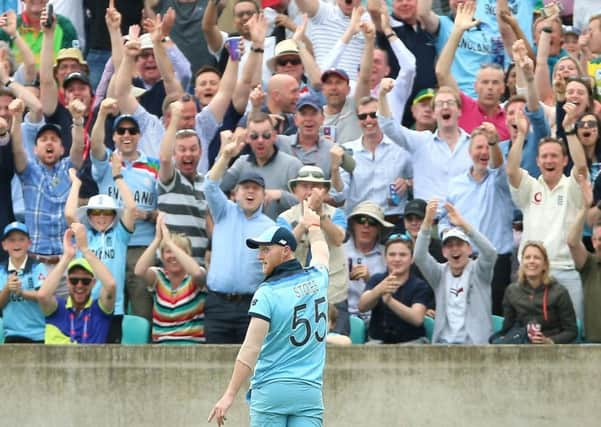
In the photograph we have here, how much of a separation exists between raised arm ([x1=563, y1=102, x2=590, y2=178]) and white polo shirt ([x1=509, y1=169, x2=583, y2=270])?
0.18 metres

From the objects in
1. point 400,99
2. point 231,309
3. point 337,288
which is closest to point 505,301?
point 337,288

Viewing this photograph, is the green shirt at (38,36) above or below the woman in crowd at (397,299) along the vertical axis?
above

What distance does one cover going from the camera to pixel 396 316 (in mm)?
13531

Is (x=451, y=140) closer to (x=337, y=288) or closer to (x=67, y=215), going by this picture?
(x=337, y=288)

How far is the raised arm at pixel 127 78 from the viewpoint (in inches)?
609

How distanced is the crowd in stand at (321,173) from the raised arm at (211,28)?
25 millimetres

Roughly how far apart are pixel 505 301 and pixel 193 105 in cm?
398

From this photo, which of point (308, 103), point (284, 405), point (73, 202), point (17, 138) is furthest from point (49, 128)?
point (284, 405)

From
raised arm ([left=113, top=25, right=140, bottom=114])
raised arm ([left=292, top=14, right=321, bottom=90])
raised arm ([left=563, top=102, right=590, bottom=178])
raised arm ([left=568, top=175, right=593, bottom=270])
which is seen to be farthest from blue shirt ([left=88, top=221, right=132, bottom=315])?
raised arm ([left=563, top=102, right=590, bottom=178])

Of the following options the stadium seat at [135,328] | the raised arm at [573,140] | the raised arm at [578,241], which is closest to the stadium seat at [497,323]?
the raised arm at [578,241]

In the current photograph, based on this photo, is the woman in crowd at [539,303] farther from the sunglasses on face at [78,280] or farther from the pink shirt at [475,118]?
the sunglasses on face at [78,280]

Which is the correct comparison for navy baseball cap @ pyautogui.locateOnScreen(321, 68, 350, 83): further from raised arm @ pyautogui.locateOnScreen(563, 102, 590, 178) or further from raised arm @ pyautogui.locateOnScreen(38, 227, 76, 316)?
raised arm @ pyautogui.locateOnScreen(38, 227, 76, 316)

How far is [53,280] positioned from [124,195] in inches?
42.6

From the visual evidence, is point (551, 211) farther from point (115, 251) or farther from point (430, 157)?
point (115, 251)
